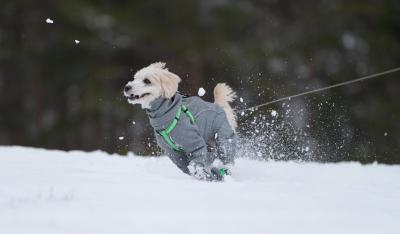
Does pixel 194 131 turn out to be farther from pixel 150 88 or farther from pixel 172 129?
pixel 150 88

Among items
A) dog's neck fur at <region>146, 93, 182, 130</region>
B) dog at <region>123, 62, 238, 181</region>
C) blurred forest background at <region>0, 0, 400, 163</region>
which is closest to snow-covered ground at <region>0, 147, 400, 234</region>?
dog at <region>123, 62, 238, 181</region>

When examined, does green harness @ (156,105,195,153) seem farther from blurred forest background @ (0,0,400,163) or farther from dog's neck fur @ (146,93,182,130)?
blurred forest background @ (0,0,400,163)

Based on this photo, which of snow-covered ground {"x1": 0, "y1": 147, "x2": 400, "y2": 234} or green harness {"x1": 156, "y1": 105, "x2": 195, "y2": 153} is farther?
green harness {"x1": 156, "y1": 105, "x2": 195, "y2": 153}

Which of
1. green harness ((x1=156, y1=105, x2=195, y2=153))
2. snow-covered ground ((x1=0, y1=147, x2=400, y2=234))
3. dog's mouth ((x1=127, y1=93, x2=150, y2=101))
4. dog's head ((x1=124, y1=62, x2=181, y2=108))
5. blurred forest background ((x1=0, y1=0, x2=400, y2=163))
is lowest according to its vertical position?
snow-covered ground ((x1=0, y1=147, x2=400, y2=234))

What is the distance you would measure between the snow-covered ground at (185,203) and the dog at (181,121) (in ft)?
0.65

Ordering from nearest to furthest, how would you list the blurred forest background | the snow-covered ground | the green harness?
the snow-covered ground → the green harness → the blurred forest background

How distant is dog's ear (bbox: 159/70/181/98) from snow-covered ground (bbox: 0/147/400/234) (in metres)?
0.69

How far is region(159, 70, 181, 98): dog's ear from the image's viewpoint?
5.15m

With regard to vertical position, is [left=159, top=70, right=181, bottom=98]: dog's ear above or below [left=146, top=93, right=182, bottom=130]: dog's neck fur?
above

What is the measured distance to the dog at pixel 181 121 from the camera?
200 inches

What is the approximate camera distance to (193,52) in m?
13.9

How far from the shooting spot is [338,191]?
4746 millimetres

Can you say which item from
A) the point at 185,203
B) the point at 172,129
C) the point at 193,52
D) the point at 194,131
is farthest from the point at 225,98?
the point at 193,52

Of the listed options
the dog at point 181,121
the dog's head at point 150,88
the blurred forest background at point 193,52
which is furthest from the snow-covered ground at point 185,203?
the blurred forest background at point 193,52
